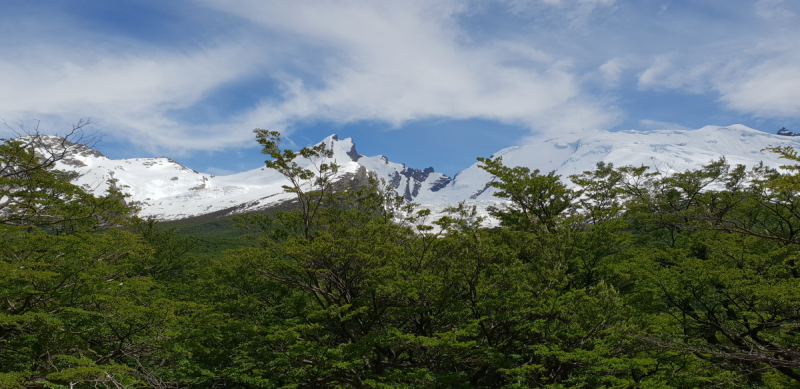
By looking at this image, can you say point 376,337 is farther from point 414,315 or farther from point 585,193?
point 585,193

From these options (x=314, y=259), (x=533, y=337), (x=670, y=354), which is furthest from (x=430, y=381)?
(x=670, y=354)

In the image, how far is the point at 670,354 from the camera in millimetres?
11625

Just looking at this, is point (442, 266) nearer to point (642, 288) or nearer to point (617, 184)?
point (642, 288)

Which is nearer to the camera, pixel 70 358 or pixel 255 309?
pixel 70 358

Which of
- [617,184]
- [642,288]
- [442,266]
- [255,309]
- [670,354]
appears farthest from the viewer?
[617,184]

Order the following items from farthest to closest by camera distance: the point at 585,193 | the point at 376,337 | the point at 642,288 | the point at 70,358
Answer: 1. the point at 585,193
2. the point at 642,288
3. the point at 376,337
4. the point at 70,358

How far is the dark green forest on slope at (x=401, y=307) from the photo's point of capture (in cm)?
1216

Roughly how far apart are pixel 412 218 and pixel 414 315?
4.58 metres

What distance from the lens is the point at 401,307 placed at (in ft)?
50.4

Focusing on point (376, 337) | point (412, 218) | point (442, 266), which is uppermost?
point (412, 218)

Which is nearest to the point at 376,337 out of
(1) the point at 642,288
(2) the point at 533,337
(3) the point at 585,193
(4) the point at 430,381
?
(4) the point at 430,381

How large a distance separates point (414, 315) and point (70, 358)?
1183cm

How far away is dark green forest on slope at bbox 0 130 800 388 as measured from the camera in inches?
479

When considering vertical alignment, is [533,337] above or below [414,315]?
below
